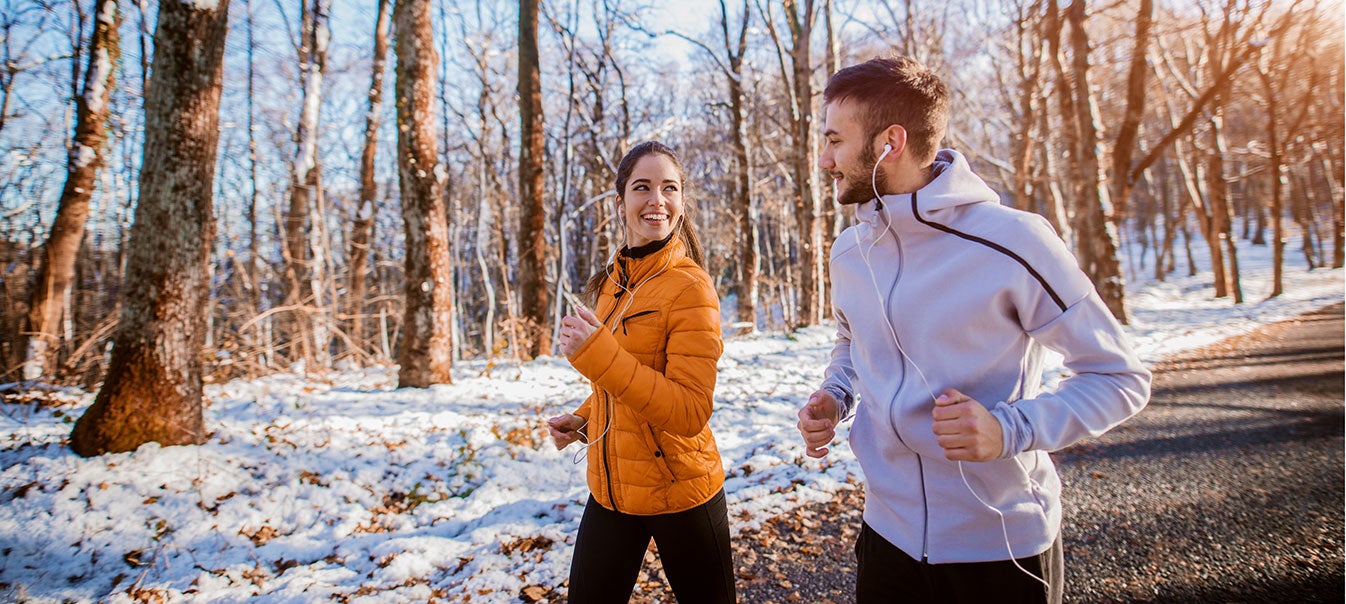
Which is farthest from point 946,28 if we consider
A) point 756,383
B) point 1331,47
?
point 756,383

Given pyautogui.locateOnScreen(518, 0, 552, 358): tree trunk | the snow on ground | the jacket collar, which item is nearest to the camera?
the jacket collar

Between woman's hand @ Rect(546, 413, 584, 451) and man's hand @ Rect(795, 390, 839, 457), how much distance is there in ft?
2.96

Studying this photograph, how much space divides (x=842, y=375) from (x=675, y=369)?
1.75ft

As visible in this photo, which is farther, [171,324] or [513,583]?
[171,324]

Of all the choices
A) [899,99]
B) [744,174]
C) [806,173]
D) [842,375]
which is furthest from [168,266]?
[744,174]

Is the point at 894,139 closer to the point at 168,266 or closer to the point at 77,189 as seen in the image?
the point at 168,266

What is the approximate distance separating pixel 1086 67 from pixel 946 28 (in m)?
7.65

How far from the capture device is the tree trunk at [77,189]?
738cm

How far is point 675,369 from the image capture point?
193 centimetres

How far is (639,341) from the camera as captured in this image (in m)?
2.04

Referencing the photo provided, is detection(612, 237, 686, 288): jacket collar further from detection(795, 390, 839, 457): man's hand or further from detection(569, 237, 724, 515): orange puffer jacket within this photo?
detection(795, 390, 839, 457): man's hand

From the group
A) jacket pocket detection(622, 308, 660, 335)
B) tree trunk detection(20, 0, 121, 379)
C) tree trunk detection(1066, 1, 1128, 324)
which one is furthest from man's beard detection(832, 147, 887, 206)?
tree trunk detection(1066, 1, 1128, 324)

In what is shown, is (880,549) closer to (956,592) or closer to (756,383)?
(956,592)

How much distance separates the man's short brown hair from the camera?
1.51 m
